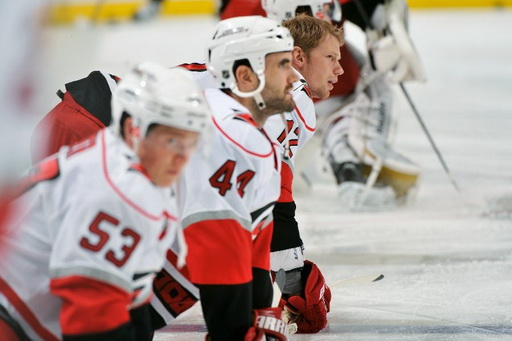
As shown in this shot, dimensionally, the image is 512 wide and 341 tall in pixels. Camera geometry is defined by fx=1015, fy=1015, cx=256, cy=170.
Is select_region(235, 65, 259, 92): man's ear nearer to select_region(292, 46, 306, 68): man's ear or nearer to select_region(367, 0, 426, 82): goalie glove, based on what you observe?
select_region(292, 46, 306, 68): man's ear

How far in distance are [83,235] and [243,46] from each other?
59cm

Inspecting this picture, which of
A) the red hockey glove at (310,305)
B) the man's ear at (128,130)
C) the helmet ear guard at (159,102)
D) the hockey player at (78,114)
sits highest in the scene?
the helmet ear guard at (159,102)

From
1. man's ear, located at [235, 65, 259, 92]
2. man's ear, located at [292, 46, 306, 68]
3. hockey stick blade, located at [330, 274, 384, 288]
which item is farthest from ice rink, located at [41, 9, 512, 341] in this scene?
man's ear, located at [292, 46, 306, 68]

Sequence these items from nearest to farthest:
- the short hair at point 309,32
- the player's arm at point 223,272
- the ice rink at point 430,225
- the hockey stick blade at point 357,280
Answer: the player's arm at point 223,272 → the short hair at point 309,32 → the ice rink at point 430,225 → the hockey stick blade at point 357,280

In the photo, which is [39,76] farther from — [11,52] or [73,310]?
[73,310]

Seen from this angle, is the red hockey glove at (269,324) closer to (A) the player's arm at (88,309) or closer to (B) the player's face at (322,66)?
(A) the player's arm at (88,309)

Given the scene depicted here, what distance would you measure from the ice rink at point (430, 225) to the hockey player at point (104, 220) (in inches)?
4.6

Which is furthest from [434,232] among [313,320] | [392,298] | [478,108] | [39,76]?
[39,76]

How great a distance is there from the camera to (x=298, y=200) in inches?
162

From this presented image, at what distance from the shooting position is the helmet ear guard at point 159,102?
57.1 inches

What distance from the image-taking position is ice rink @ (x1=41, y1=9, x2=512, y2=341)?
7.97 feet

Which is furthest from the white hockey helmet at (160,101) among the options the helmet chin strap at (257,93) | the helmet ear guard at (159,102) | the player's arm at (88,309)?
the helmet chin strap at (257,93)

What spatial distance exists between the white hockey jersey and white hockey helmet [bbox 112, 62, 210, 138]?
0.05 m

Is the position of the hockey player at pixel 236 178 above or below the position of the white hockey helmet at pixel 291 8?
above
